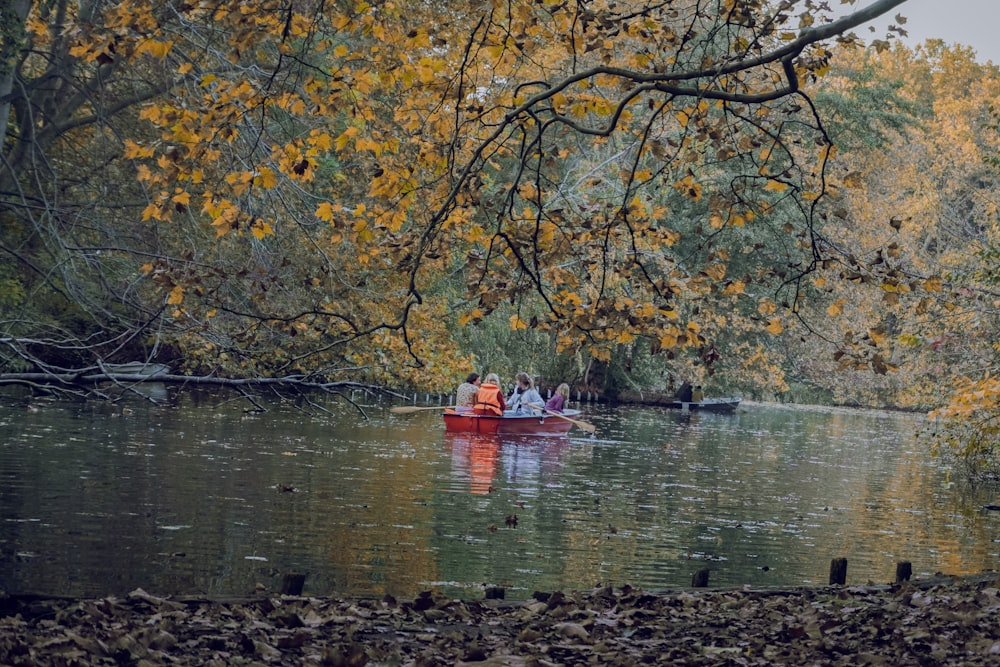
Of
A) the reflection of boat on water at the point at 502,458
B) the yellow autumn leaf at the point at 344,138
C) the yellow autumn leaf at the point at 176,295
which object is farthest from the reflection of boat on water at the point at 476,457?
the yellow autumn leaf at the point at 344,138

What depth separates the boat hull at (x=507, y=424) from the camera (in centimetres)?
2923

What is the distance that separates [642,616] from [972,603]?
7.37 feet

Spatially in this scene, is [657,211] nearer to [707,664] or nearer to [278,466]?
[707,664]

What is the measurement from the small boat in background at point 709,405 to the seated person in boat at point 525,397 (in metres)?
16.1

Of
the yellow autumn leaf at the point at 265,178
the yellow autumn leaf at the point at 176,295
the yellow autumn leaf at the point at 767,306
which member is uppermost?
the yellow autumn leaf at the point at 265,178

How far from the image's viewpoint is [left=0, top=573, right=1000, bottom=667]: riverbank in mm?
7148

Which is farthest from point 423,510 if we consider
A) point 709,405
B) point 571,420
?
point 709,405

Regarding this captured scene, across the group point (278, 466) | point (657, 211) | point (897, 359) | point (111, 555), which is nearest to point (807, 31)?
point (657, 211)

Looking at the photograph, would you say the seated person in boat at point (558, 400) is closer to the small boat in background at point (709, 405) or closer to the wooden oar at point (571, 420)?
the wooden oar at point (571, 420)

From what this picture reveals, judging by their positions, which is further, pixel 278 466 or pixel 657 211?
pixel 278 466

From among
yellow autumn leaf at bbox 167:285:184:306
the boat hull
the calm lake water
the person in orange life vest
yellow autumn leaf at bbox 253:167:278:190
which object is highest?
yellow autumn leaf at bbox 253:167:278:190

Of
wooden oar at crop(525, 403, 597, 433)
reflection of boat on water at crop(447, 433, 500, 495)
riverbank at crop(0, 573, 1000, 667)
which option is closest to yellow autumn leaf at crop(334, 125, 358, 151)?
riverbank at crop(0, 573, 1000, 667)

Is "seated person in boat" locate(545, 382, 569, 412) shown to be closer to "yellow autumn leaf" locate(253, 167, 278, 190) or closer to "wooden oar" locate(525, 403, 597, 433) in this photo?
"wooden oar" locate(525, 403, 597, 433)

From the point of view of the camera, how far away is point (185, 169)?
8.85 meters
